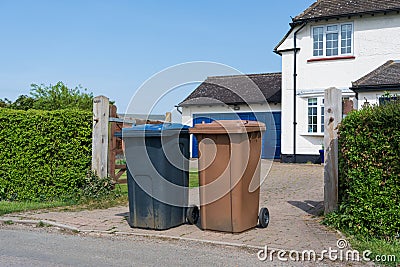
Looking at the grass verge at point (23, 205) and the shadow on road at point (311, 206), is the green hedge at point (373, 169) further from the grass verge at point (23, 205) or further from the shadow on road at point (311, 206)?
the grass verge at point (23, 205)

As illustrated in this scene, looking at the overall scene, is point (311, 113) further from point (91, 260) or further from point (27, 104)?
point (91, 260)

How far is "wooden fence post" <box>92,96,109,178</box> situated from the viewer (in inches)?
409

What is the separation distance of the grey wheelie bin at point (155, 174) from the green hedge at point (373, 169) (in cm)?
254

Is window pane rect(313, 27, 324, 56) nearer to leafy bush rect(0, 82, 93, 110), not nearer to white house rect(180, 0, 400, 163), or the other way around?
white house rect(180, 0, 400, 163)

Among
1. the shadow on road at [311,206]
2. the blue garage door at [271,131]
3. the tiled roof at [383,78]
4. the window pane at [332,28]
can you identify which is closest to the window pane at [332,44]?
the window pane at [332,28]

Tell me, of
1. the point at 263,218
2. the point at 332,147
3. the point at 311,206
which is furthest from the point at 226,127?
the point at 311,206

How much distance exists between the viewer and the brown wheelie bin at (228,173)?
704cm

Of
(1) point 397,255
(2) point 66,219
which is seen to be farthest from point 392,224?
(2) point 66,219

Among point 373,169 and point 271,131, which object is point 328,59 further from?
point 373,169

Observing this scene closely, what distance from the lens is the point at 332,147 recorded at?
7.90 metres

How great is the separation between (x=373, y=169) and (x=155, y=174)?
3106mm

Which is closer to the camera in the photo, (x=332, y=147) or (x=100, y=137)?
(x=332, y=147)

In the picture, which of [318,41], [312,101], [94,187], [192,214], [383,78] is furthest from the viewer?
[312,101]

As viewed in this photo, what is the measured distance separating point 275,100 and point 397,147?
15.5m
